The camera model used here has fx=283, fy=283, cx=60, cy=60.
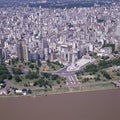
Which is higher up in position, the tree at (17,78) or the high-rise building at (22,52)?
the high-rise building at (22,52)

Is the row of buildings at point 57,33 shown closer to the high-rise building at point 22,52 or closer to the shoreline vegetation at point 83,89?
the high-rise building at point 22,52

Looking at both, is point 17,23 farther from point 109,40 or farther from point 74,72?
point 74,72

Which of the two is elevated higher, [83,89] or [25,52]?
[25,52]

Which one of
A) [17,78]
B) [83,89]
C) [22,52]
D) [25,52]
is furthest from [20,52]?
[83,89]

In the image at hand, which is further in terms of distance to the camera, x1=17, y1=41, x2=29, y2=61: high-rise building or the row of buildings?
the row of buildings

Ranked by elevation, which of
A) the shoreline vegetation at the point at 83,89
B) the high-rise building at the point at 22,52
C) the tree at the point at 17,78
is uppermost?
the high-rise building at the point at 22,52

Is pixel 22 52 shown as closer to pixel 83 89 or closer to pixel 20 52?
pixel 20 52

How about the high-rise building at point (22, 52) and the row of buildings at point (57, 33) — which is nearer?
the high-rise building at point (22, 52)

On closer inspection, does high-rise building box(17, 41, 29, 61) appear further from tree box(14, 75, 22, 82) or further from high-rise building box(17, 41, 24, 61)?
tree box(14, 75, 22, 82)

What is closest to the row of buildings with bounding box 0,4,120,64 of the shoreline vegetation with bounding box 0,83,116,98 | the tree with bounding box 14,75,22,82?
the tree with bounding box 14,75,22,82

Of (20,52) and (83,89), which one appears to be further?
(20,52)

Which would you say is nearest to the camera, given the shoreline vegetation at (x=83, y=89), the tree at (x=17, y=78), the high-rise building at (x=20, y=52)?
the shoreline vegetation at (x=83, y=89)

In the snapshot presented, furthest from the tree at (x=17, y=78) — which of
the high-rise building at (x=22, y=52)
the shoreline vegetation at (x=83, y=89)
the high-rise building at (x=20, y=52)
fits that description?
the high-rise building at (x=20, y=52)

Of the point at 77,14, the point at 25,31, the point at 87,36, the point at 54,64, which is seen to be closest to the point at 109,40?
the point at 87,36
